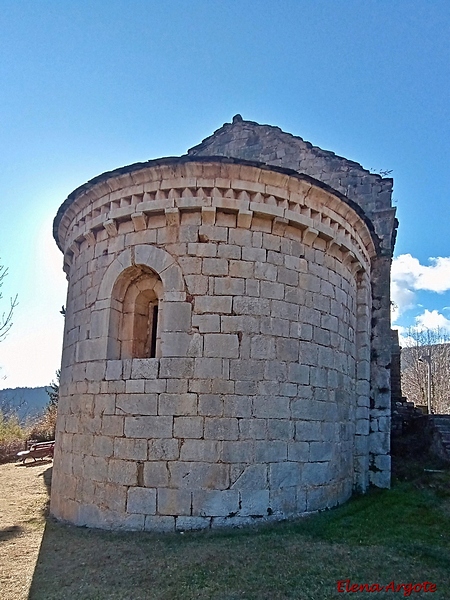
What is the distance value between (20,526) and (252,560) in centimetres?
360

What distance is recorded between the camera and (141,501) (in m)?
6.35

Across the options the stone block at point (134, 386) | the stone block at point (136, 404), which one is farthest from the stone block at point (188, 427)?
the stone block at point (134, 386)

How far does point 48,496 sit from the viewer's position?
8.91 meters

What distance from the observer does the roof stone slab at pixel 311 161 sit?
436 inches

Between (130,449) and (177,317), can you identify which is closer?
(130,449)

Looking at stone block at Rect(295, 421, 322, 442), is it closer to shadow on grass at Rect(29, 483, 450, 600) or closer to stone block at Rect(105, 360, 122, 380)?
shadow on grass at Rect(29, 483, 450, 600)

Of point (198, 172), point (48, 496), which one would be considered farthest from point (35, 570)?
point (198, 172)

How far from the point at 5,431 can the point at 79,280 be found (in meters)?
13.9

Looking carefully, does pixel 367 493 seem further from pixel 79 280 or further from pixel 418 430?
pixel 79 280

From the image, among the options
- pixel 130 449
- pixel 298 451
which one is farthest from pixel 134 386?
pixel 298 451

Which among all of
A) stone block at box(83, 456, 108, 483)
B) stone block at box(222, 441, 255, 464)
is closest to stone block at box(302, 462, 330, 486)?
stone block at box(222, 441, 255, 464)

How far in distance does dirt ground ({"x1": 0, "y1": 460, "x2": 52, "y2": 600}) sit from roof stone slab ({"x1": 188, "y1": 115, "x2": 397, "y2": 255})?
736cm

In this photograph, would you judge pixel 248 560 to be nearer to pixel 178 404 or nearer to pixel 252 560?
pixel 252 560

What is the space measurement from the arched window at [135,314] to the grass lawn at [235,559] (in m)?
2.50
